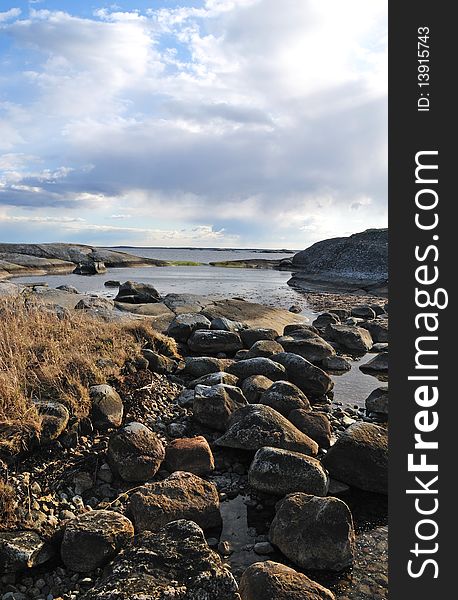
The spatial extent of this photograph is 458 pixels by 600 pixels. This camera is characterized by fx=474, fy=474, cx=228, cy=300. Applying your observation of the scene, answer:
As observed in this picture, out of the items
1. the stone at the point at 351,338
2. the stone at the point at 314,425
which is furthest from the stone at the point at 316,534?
the stone at the point at 351,338

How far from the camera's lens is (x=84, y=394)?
741cm

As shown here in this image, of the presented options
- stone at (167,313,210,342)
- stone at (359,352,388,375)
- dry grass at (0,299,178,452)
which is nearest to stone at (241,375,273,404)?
dry grass at (0,299,178,452)

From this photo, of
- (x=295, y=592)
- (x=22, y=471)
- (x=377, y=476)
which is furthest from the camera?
(x=377, y=476)

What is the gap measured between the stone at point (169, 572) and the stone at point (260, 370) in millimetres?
6211

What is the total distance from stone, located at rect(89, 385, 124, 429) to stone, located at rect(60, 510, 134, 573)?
2.44 meters

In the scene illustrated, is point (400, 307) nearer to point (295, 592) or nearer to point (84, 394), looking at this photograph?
point (295, 592)

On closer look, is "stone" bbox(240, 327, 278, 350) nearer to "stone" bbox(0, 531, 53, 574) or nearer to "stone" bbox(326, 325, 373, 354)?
"stone" bbox(326, 325, 373, 354)

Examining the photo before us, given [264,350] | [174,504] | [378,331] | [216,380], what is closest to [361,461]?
[174,504]

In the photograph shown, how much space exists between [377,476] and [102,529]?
3.70 meters

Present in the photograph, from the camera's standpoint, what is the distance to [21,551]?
4621mm

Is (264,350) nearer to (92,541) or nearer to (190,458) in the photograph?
(190,458)

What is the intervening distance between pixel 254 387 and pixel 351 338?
7936 mm

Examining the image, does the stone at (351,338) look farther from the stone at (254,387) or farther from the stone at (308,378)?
the stone at (254,387)

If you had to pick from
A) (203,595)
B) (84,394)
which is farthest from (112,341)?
(203,595)
